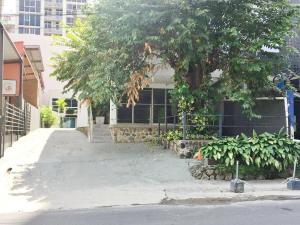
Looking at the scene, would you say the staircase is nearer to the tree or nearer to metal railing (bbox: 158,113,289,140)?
metal railing (bbox: 158,113,289,140)

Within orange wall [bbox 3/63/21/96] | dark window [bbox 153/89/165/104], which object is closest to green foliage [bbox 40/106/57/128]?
orange wall [bbox 3/63/21/96]

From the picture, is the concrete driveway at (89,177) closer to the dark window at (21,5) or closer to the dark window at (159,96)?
the dark window at (159,96)

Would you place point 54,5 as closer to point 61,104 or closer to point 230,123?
point 61,104

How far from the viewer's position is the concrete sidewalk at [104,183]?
10.6m

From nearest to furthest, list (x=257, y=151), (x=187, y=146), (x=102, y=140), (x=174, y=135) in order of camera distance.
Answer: (x=257, y=151) < (x=187, y=146) < (x=174, y=135) < (x=102, y=140)

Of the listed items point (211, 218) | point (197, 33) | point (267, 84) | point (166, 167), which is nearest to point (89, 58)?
point (197, 33)

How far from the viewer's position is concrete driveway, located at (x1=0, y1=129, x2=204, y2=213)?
10.6 meters

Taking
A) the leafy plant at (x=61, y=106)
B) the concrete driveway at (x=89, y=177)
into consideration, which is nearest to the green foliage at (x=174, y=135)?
the concrete driveway at (x=89, y=177)

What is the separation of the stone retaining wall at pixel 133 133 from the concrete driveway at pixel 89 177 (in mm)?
1950

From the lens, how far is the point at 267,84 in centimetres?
1653

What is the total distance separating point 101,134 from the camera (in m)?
21.9

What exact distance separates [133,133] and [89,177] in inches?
325

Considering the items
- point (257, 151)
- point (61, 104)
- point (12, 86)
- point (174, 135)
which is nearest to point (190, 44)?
point (174, 135)

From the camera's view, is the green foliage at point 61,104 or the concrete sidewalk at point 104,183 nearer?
the concrete sidewalk at point 104,183
